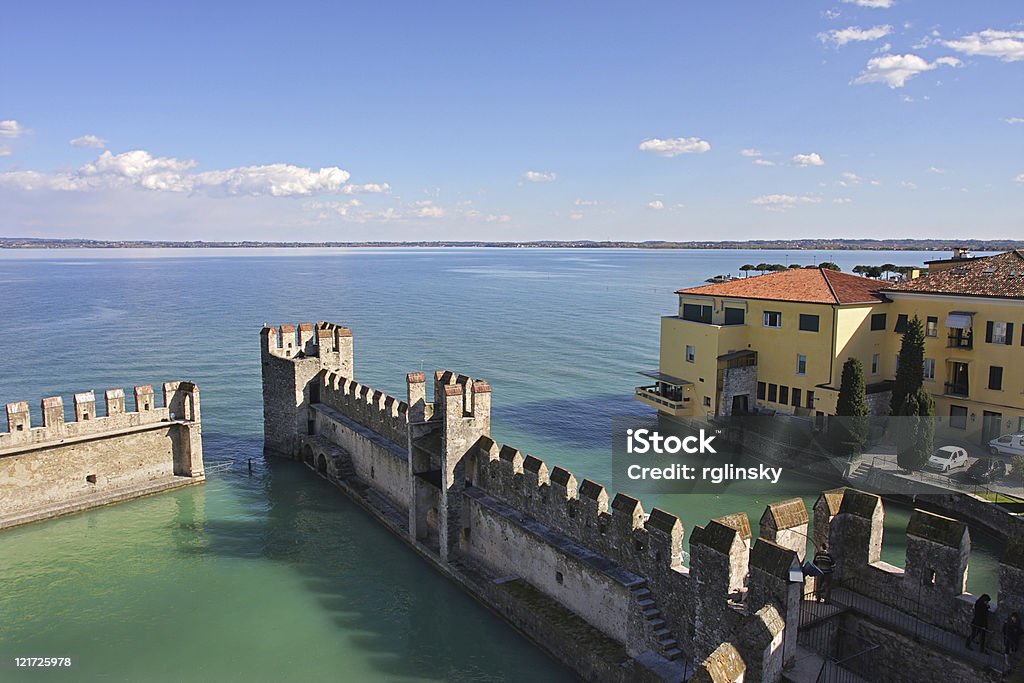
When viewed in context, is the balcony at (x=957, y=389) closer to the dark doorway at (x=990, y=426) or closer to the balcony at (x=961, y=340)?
the dark doorway at (x=990, y=426)

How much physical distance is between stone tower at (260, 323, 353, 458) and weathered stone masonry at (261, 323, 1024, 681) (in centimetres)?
380

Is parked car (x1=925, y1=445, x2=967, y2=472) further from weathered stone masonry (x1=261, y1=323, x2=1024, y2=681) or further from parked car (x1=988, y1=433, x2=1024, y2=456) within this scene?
weathered stone masonry (x1=261, y1=323, x2=1024, y2=681)

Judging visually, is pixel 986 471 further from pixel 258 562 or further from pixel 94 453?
pixel 94 453

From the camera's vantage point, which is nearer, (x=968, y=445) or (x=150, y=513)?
(x=150, y=513)

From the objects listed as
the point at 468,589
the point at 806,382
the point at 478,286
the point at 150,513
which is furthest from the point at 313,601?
the point at 478,286

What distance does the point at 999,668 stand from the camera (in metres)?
10.1

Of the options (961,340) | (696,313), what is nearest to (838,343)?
(961,340)

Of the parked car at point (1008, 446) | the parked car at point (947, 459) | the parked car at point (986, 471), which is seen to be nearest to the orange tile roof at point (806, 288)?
the parked car at point (947, 459)

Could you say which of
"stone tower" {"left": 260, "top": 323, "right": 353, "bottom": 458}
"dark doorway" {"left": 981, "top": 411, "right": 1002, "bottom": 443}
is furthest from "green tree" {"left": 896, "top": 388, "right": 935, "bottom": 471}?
"stone tower" {"left": 260, "top": 323, "right": 353, "bottom": 458}

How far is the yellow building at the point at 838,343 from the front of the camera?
3014 cm

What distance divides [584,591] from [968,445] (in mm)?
21702

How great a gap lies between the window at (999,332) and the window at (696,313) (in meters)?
11.8

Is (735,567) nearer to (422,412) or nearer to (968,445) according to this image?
(422,412)

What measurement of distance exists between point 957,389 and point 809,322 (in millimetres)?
6595
